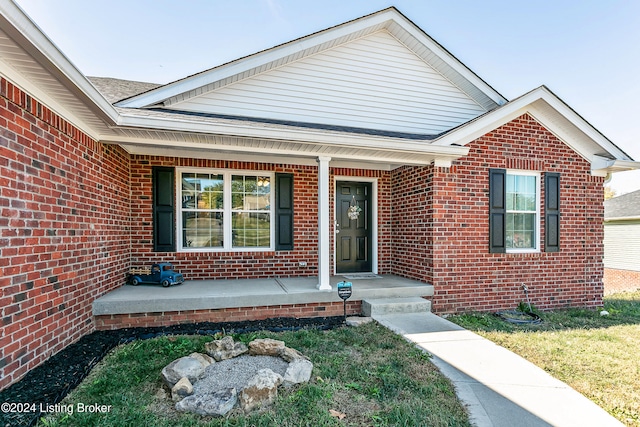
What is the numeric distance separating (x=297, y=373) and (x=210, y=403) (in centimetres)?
77

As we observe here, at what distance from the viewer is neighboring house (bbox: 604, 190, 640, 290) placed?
12939 millimetres

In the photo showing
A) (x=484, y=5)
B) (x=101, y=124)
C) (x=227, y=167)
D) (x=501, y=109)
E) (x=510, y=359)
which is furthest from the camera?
(x=484, y=5)

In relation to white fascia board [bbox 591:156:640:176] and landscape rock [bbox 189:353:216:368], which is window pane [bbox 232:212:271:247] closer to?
landscape rock [bbox 189:353:216:368]

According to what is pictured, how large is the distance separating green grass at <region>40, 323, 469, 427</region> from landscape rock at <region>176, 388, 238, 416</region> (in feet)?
0.15

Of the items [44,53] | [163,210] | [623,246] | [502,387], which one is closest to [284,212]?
[163,210]

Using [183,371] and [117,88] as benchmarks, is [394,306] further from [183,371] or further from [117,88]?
[117,88]

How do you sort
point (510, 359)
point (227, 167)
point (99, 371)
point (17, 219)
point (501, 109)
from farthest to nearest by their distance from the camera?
point (227, 167)
point (501, 109)
point (510, 359)
point (99, 371)
point (17, 219)

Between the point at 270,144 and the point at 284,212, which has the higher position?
the point at 270,144

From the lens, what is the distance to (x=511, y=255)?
587cm

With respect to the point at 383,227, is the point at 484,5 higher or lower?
higher

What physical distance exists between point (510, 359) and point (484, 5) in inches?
381

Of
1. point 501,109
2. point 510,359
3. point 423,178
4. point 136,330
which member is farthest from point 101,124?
point 501,109

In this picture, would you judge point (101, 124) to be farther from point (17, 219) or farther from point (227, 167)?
point (227, 167)

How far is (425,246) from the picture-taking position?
5727 millimetres
